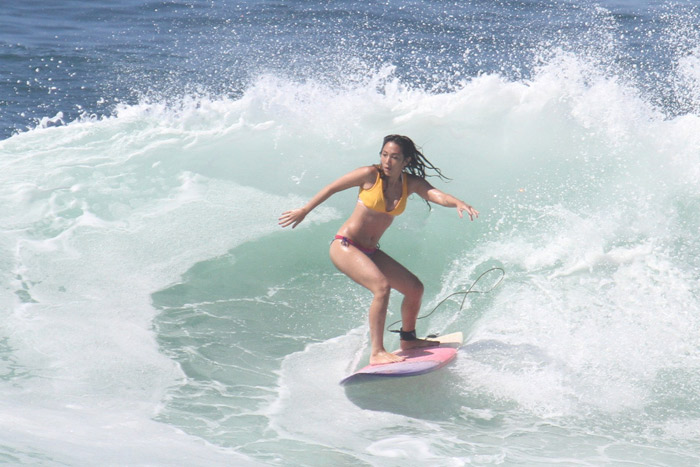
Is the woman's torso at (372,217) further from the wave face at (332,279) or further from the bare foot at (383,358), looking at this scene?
the wave face at (332,279)

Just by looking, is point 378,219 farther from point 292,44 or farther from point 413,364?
point 292,44

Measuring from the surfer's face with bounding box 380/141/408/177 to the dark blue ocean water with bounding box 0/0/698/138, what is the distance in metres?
5.42

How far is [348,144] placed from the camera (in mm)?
9594

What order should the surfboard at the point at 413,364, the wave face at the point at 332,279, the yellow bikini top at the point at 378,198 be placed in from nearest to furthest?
1. the wave face at the point at 332,279
2. the surfboard at the point at 413,364
3. the yellow bikini top at the point at 378,198

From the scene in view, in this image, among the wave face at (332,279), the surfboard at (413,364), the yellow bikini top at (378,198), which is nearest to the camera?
the wave face at (332,279)

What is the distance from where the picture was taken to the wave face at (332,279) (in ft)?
17.1

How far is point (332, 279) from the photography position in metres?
7.67

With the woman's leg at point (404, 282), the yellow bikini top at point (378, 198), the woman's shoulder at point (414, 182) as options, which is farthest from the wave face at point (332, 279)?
the woman's shoulder at point (414, 182)

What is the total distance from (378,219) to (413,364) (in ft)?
3.45

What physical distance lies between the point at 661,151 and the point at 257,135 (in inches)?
184

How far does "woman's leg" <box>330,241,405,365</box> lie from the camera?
557 cm

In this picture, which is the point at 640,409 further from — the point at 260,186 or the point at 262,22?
the point at 262,22

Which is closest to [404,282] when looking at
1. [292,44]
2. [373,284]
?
[373,284]

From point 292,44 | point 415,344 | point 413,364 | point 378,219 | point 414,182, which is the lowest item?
point 413,364
